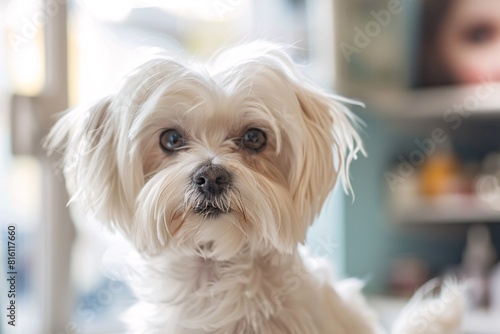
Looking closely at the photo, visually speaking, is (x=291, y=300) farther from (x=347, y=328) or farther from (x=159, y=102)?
(x=159, y=102)

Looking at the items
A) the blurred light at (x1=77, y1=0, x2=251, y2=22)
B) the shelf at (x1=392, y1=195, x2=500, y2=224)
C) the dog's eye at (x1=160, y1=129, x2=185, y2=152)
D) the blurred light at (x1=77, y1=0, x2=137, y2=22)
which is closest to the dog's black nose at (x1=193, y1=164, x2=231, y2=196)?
the dog's eye at (x1=160, y1=129, x2=185, y2=152)

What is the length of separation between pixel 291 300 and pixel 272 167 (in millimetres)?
257

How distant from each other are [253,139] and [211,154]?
0.11 metres

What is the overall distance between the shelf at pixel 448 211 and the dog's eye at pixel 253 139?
1612mm

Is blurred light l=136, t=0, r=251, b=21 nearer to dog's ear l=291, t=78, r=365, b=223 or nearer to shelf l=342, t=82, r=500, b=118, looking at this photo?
shelf l=342, t=82, r=500, b=118

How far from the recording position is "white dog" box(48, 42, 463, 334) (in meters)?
1.00

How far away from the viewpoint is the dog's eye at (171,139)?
1088 millimetres

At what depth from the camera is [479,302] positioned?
2.47m

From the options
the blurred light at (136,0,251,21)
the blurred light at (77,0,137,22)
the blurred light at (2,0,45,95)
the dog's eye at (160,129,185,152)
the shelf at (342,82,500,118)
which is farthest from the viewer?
the shelf at (342,82,500,118)

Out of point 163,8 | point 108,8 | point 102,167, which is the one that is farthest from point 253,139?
point 163,8

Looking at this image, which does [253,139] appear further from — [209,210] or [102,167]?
[102,167]

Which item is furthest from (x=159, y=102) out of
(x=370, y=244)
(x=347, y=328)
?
(x=370, y=244)

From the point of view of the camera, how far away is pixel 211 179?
3.18ft

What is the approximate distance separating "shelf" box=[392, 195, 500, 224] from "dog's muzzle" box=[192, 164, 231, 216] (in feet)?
5.70
